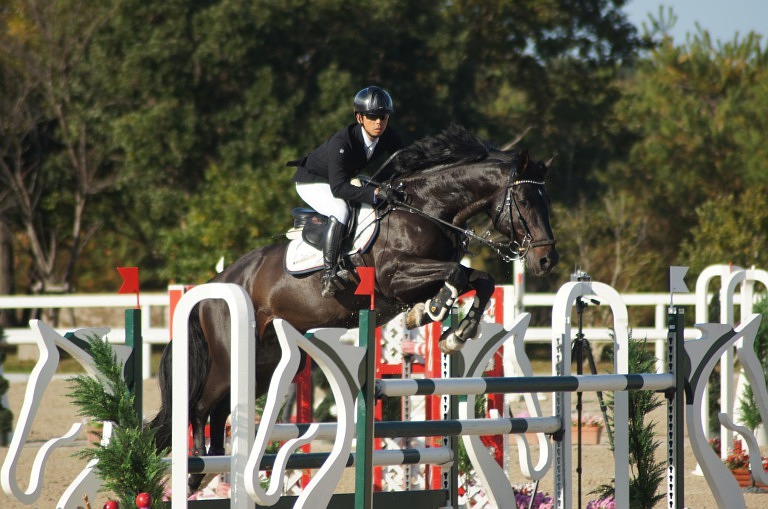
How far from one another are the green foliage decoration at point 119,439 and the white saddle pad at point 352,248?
182 cm

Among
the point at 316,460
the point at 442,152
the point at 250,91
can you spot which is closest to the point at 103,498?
the point at 316,460

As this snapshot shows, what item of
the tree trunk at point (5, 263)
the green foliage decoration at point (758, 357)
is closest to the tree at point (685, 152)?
the tree trunk at point (5, 263)

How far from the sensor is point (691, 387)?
4141mm

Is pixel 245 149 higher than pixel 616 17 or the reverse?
the reverse

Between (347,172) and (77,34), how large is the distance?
51.7 feet

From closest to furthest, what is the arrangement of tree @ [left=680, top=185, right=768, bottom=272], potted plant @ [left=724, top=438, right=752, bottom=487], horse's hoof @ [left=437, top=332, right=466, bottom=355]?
horse's hoof @ [left=437, top=332, right=466, bottom=355] → potted plant @ [left=724, top=438, right=752, bottom=487] → tree @ [left=680, top=185, right=768, bottom=272]

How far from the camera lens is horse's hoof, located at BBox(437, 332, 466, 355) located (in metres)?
4.32

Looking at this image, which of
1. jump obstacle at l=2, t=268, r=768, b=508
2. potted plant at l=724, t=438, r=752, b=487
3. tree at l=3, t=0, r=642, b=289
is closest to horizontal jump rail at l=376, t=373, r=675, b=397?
jump obstacle at l=2, t=268, r=768, b=508

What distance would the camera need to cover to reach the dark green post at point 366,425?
3.37 metres

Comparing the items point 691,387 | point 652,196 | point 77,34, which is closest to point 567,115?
point 652,196

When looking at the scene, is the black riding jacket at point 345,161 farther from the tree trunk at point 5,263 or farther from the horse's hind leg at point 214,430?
the tree trunk at point 5,263

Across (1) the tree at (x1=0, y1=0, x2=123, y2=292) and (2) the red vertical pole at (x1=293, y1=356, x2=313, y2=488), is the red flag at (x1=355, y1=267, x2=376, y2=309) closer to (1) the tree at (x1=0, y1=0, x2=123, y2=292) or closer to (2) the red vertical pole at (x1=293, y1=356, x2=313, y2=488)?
(2) the red vertical pole at (x1=293, y1=356, x2=313, y2=488)

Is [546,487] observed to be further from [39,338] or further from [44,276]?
[44,276]

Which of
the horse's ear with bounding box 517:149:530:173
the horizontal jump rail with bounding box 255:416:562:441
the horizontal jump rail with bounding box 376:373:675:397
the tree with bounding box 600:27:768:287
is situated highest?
the tree with bounding box 600:27:768:287
